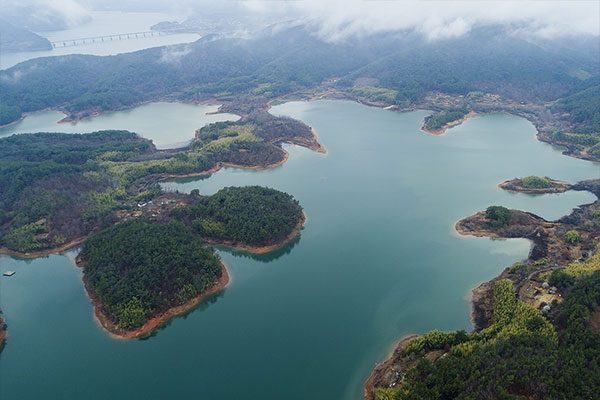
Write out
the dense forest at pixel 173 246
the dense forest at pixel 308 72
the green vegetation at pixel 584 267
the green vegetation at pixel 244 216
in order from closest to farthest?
the green vegetation at pixel 584 267 < the dense forest at pixel 173 246 < the green vegetation at pixel 244 216 < the dense forest at pixel 308 72

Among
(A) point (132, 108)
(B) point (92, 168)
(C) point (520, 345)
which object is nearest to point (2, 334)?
(B) point (92, 168)

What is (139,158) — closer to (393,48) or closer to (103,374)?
(103,374)

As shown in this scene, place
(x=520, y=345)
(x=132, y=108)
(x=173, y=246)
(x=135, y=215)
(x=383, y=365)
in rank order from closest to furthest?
(x=520, y=345)
(x=383, y=365)
(x=173, y=246)
(x=135, y=215)
(x=132, y=108)

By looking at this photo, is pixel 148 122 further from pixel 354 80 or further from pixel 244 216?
pixel 354 80

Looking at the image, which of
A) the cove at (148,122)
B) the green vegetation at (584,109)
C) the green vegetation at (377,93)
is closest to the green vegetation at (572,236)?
the green vegetation at (584,109)

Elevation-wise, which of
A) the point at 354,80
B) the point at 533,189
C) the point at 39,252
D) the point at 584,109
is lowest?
the point at 354,80

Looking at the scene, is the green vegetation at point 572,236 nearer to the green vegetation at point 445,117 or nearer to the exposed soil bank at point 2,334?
the green vegetation at point 445,117
